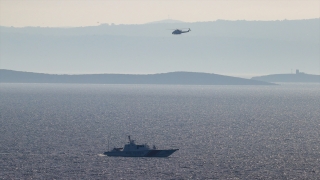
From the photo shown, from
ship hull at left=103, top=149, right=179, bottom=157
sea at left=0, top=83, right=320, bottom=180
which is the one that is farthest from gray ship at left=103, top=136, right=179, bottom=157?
sea at left=0, top=83, right=320, bottom=180

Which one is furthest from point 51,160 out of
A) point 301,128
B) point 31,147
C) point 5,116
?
point 5,116

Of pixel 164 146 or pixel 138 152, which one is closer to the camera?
pixel 138 152

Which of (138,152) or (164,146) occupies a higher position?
(138,152)

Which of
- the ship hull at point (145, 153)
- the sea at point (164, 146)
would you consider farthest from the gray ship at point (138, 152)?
the sea at point (164, 146)

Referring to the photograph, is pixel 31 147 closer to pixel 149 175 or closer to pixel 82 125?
pixel 149 175

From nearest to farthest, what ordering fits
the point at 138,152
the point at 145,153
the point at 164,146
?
the point at 145,153 < the point at 138,152 < the point at 164,146

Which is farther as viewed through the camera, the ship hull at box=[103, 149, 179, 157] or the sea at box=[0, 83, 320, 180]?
the ship hull at box=[103, 149, 179, 157]

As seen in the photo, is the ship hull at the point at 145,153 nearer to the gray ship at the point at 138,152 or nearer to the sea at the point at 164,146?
the gray ship at the point at 138,152

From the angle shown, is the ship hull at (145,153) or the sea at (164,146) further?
the ship hull at (145,153)

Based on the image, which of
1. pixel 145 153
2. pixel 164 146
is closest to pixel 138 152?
pixel 145 153

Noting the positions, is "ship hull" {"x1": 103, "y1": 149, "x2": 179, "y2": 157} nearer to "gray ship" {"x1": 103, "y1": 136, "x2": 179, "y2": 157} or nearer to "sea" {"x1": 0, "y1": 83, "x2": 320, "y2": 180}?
"gray ship" {"x1": 103, "y1": 136, "x2": 179, "y2": 157}

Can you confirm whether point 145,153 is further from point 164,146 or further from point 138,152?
point 164,146
